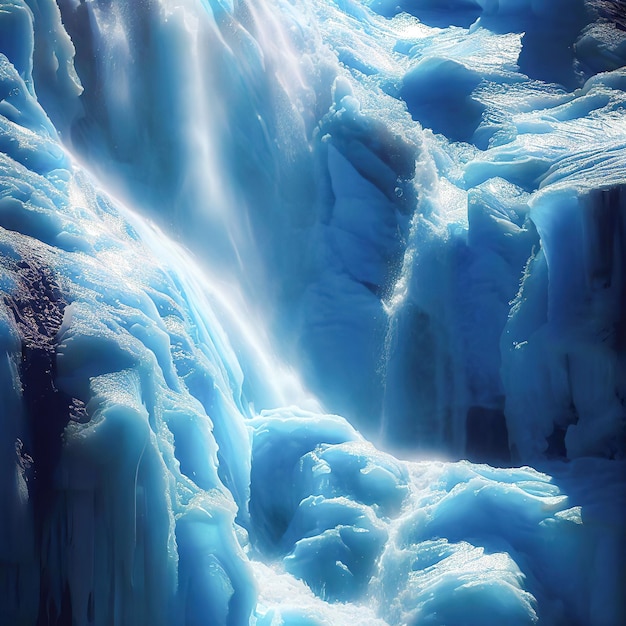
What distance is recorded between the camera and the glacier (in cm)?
357

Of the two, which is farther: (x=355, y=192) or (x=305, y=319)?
(x=355, y=192)

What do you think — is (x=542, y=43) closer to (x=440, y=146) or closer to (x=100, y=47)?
(x=440, y=146)

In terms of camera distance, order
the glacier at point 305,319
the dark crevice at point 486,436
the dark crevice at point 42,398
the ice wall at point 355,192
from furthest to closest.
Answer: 1. the dark crevice at point 486,436
2. the ice wall at point 355,192
3. the glacier at point 305,319
4. the dark crevice at point 42,398

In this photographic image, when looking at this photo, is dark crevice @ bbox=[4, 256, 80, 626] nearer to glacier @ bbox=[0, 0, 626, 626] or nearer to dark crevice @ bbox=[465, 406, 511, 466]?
glacier @ bbox=[0, 0, 626, 626]

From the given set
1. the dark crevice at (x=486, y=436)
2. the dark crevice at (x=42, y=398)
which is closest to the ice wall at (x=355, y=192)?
the dark crevice at (x=486, y=436)

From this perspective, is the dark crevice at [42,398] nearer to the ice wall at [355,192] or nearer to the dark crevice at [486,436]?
the ice wall at [355,192]

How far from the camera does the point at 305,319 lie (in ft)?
22.7

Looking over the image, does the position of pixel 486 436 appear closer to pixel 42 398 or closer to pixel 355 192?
pixel 355 192

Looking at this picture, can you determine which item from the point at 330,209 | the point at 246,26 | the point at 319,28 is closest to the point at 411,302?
the point at 330,209

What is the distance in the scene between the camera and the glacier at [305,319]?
3572 millimetres

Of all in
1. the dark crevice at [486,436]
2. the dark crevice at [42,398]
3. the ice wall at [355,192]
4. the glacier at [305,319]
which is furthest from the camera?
the dark crevice at [486,436]

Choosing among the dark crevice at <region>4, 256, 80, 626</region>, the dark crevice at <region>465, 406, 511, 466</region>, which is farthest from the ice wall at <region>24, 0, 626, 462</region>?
the dark crevice at <region>4, 256, 80, 626</region>

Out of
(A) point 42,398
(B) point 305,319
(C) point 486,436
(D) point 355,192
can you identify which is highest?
(D) point 355,192

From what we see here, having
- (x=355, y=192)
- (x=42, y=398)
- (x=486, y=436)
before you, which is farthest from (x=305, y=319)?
(x=42, y=398)
